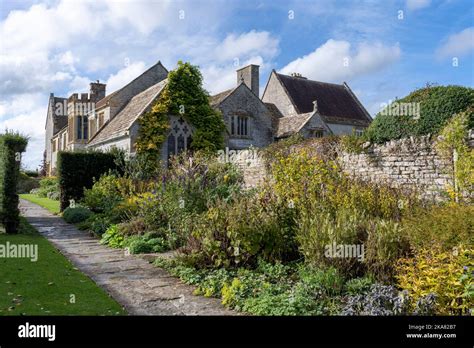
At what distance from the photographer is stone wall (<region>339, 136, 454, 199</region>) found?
10836mm

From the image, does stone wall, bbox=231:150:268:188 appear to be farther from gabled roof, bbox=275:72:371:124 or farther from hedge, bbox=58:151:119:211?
gabled roof, bbox=275:72:371:124

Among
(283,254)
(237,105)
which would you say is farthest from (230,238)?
(237,105)

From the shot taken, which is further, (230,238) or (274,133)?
(274,133)

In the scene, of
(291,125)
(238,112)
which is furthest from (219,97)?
(291,125)

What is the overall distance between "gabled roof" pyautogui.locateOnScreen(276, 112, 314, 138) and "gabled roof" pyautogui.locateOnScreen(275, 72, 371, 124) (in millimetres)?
4405

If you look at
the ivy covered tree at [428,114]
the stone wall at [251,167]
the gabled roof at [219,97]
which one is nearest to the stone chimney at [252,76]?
the gabled roof at [219,97]

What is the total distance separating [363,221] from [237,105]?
21203 mm

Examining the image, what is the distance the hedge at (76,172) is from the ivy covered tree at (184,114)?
3689mm

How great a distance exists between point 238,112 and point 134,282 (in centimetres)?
2157

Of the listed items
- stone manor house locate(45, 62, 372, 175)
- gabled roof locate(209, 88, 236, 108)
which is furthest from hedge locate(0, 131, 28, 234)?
gabled roof locate(209, 88, 236, 108)

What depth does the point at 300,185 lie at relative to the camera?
→ 30.3 ft

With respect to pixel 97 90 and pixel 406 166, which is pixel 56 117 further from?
pixel 406 166

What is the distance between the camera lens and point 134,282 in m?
→ 7.03
